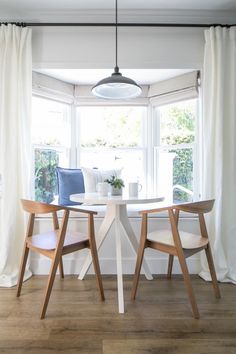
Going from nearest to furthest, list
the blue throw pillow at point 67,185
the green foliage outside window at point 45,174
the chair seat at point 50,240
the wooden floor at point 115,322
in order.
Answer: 1. the wooden floor at point 115,322
2. the chair seat at point 50,240
3. the blue throw pillow at point 67,185
4. the green foliage outside window at point 45,174

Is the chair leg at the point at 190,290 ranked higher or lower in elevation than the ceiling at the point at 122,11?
lower

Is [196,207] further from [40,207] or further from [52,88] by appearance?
[52,88]

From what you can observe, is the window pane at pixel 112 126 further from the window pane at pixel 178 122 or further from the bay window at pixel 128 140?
the window pane at pixel 178 122

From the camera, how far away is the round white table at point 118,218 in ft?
6.15

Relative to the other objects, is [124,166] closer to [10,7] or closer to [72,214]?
[72,214]

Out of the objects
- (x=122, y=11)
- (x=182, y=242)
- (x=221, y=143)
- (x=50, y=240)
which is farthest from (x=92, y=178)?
(x=122, y=11)

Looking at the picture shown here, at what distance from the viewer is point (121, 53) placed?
8.61 ft

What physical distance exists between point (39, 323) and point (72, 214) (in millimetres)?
1085

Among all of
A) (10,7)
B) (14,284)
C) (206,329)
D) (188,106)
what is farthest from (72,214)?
(10,7)

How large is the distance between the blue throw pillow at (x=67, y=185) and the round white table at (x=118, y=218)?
0.56m

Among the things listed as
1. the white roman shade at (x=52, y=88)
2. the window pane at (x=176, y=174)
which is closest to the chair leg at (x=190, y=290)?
the window pane at (x=176, y=174)

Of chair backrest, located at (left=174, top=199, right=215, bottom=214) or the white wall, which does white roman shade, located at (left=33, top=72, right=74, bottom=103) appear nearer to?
the white wall

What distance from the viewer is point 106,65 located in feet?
8.64

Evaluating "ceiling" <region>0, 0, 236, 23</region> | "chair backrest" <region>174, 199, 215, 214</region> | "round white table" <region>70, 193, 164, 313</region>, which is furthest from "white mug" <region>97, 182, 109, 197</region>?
"ceiling" <region>0, 0, 236, 23</region>
